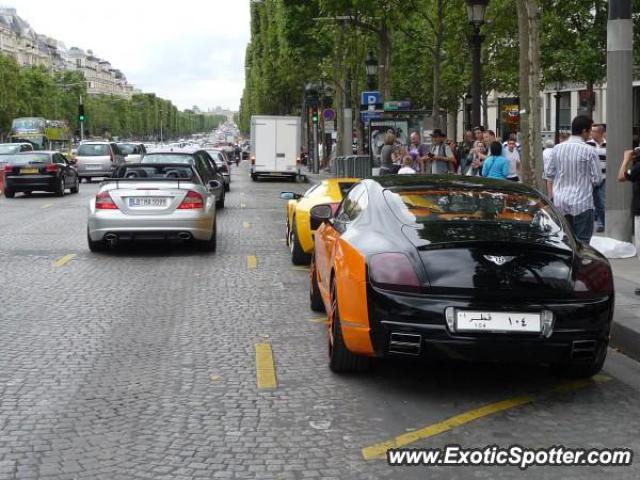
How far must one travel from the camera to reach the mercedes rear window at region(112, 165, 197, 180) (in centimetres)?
1697

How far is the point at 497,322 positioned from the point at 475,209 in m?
1.24

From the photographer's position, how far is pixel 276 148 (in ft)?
155

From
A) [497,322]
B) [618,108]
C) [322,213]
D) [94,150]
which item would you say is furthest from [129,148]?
[497,322]

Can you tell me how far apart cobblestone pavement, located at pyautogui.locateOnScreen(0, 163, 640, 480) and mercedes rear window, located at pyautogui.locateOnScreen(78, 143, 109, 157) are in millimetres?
34581

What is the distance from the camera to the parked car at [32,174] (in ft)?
107

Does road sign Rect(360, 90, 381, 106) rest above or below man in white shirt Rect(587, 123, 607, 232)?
above

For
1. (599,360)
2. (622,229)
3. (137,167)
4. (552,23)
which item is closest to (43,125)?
(552,23)

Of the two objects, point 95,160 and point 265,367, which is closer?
point 265,367

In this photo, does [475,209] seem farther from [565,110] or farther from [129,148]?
[565,110]

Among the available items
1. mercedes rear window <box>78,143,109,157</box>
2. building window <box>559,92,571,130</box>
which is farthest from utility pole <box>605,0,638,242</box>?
building window <box>559,92,571,130</box>

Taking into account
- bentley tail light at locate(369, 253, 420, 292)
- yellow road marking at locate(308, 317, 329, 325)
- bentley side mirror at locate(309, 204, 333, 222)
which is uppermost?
bentley side mirror at locate(309, 204, 333, 222)

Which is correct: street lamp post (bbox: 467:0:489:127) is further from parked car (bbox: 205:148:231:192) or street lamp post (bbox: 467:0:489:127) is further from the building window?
the building window

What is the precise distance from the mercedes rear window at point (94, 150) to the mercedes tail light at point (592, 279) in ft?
131

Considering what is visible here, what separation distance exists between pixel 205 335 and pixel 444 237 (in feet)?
9.38
